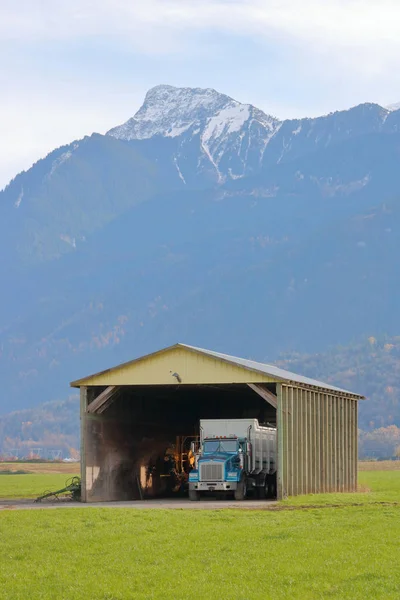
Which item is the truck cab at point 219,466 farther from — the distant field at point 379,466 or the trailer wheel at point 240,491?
the distant field at point 379,466

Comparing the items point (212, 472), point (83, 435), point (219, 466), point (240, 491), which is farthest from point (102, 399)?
point (240, 491)

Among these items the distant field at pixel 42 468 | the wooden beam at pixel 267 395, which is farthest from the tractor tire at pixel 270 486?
the distant field at pixel 42 468

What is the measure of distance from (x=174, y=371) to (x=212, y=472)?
4.08 meters

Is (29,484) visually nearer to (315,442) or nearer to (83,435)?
(83,435)

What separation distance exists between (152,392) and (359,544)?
2822 cm

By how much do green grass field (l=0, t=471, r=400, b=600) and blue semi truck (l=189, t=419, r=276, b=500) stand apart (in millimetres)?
10258

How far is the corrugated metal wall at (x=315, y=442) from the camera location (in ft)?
147

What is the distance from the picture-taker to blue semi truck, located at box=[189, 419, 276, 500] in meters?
44.6

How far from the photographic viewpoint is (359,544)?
25.7m

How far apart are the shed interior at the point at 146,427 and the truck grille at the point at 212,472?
4.59 meters

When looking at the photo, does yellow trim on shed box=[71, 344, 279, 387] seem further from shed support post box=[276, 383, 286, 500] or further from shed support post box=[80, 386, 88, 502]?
shed support post box=[276, 383, 286, 500]

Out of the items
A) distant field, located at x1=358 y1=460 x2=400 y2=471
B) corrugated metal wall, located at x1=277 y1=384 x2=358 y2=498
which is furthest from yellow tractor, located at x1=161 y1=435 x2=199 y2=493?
distant field, located at x1=358 y1=460 x2=400 y2=471

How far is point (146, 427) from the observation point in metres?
54.6

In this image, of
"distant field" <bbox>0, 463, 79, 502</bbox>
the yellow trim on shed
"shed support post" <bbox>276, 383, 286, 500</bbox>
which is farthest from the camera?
"distant field" <bbox>0, 463, 79, 502</bbox>
